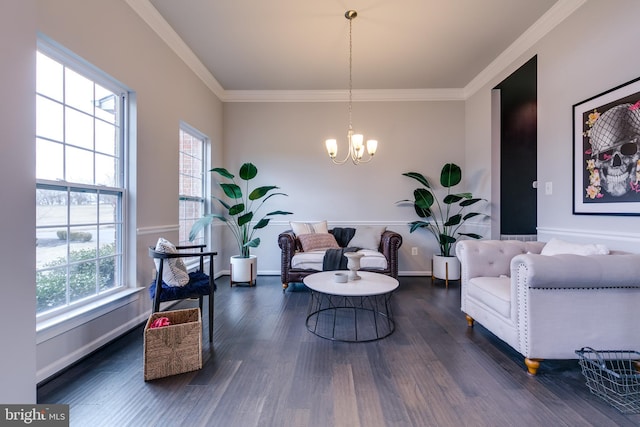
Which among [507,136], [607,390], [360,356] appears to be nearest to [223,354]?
[360,356]

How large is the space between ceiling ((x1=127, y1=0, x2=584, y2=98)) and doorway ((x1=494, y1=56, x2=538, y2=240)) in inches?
25.6

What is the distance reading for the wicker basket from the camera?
5.75ft

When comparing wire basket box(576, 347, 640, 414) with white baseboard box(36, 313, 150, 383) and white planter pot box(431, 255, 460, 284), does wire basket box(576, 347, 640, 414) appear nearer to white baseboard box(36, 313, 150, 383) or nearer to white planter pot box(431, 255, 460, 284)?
white planter pot box(431, 255, 460, 284)

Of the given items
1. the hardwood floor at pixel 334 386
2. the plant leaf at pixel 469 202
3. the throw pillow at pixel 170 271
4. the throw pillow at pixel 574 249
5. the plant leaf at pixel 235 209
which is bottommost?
the hardwood floor at pixel 334 386

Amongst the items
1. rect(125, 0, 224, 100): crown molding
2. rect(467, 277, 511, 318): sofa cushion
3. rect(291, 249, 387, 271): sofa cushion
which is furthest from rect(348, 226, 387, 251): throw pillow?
rect(125, 0, 224, 100): crown molding

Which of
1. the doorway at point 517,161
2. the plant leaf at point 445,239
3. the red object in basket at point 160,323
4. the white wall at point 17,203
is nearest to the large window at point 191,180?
the red object in basket at point 160,323

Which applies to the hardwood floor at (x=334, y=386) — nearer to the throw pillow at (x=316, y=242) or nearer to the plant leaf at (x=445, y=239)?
the throw pillow at (x=316, y=242)

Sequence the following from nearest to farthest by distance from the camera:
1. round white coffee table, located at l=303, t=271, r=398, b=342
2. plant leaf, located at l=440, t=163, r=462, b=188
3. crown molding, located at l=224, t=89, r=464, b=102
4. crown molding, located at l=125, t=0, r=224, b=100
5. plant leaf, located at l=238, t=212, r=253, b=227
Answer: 1. round white coffee table, located at l=303, t=271, r=398, b=342
2. crown molding, located at l=125, t=0, r=224, b=100
3. plant leaf, located at l=238, t=212, r=253, b=227
4. plant leaf, located at l=440, t=163, r=462, b=188
5. crown molding, located at l=224, t=89, r=464, b=102

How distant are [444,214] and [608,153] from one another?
7.72 feet

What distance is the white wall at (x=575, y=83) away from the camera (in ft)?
6.87

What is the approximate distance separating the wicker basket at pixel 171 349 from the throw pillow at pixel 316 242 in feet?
6.96

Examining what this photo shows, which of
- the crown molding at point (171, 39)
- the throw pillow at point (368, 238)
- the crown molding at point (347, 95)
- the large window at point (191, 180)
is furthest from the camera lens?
the crown molding at point (347, 95)

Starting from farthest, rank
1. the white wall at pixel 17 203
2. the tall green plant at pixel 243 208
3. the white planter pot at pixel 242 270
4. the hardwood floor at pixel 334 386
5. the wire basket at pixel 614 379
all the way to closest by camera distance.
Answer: the white planter pot at pixel 242 270
the tall green plant at pixel 243 208
the wire basket at pixel 614 379
the hardwood floor at pixel 334 386
the white wall at pixel 17 203

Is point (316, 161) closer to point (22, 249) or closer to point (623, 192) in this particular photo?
point (623, 192)
